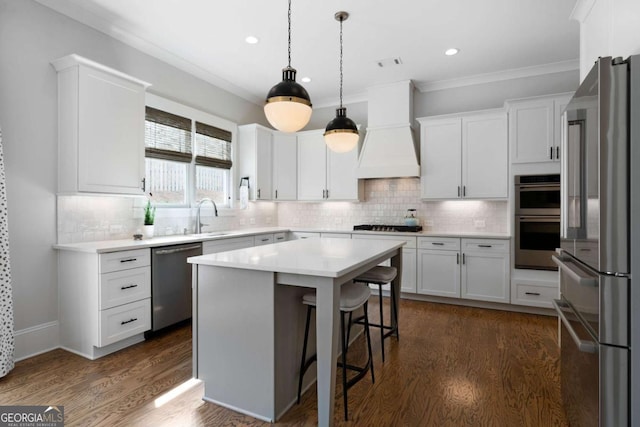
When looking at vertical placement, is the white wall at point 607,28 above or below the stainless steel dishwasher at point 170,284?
above

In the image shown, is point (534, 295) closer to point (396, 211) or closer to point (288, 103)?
point (396, 211)

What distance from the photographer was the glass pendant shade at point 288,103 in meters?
2.11

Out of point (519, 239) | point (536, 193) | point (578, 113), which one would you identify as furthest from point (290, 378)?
point (536, 193)

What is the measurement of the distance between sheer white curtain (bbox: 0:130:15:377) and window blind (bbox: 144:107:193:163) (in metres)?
1.44

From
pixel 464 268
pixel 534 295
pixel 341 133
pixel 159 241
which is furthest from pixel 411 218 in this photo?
pixel 159 241

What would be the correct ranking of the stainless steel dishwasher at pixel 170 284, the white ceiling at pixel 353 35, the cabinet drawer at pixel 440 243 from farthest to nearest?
1. the cabinet drawer at pixel 440 243
2. the stainless steel dishwasher at pixel 170 284
3. the white ceiling at pixel 353 35

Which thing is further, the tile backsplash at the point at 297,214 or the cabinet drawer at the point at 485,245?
the cabinet drawer at the point at 485,245

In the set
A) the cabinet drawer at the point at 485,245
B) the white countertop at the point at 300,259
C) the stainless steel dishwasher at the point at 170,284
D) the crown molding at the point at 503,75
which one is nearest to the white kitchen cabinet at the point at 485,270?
the cabinet drawer at the point at 485,245

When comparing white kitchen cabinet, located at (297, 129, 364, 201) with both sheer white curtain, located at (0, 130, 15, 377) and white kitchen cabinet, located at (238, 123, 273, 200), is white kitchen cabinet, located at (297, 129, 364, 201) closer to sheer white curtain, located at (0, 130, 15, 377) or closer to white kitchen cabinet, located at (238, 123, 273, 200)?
white kitchen cabinet, located at (238, 123, 273, 200)

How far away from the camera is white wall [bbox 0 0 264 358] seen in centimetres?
269

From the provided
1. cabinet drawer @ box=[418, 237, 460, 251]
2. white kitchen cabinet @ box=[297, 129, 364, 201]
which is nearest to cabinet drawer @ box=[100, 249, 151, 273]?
white kitchen cabinet @ box=[297, 129, 364, 201]

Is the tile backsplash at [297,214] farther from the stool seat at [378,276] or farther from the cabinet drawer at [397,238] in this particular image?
the stool seat at [378,276]

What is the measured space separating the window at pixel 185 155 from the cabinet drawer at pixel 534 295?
4024 mm

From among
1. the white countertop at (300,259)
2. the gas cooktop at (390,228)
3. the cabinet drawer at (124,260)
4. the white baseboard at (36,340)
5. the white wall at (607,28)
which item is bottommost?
the white baseboard at (36,340)
